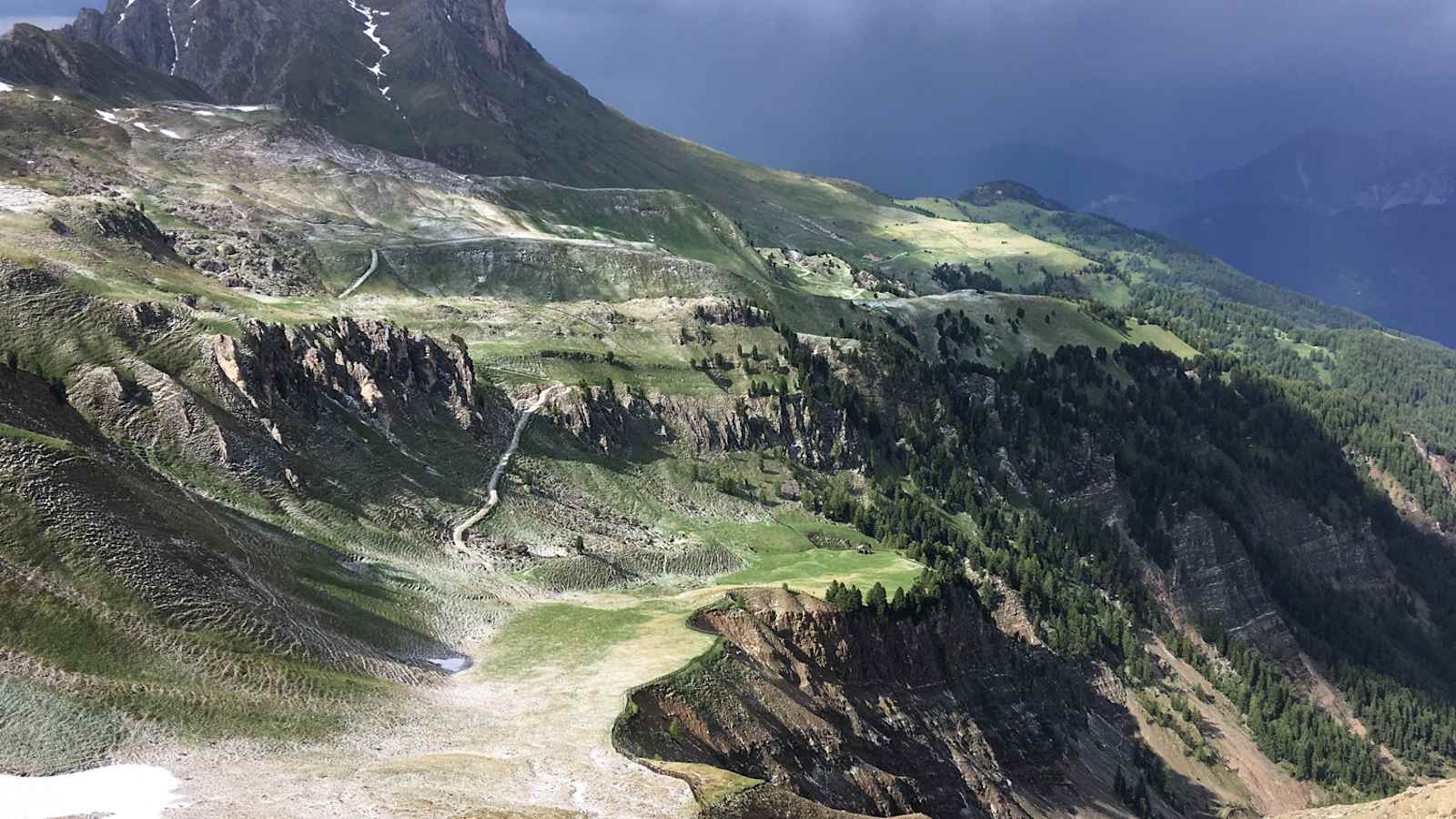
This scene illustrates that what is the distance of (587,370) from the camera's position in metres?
182

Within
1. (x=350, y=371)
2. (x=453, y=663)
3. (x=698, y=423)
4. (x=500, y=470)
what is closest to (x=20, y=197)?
(x=350, y=371)

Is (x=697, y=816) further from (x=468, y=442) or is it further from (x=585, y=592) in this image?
(x=468, y=442)

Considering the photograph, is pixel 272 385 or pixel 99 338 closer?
pixel 99 338

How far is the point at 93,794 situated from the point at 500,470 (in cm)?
9610

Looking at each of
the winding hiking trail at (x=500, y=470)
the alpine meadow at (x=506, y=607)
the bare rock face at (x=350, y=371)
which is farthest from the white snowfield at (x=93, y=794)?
the bare rock face at (x=350, y=371)

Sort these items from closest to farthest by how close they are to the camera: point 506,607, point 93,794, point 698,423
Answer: point 93,794 < point 506,607 < point 698,423

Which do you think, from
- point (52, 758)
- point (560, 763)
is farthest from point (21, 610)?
point (560, 763)

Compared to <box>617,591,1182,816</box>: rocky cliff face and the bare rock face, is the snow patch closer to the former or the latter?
<box>617,591,1182,816</box>: rocky cliff face

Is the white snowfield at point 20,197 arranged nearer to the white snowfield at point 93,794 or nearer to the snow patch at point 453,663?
the snow patch at point 453,663

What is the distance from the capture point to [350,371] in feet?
440

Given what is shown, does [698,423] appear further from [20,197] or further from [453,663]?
[20,197]

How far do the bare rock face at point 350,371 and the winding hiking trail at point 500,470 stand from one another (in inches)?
290

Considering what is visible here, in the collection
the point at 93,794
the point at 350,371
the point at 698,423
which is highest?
the point at 698,423

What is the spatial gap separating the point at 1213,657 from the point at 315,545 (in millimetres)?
168563
